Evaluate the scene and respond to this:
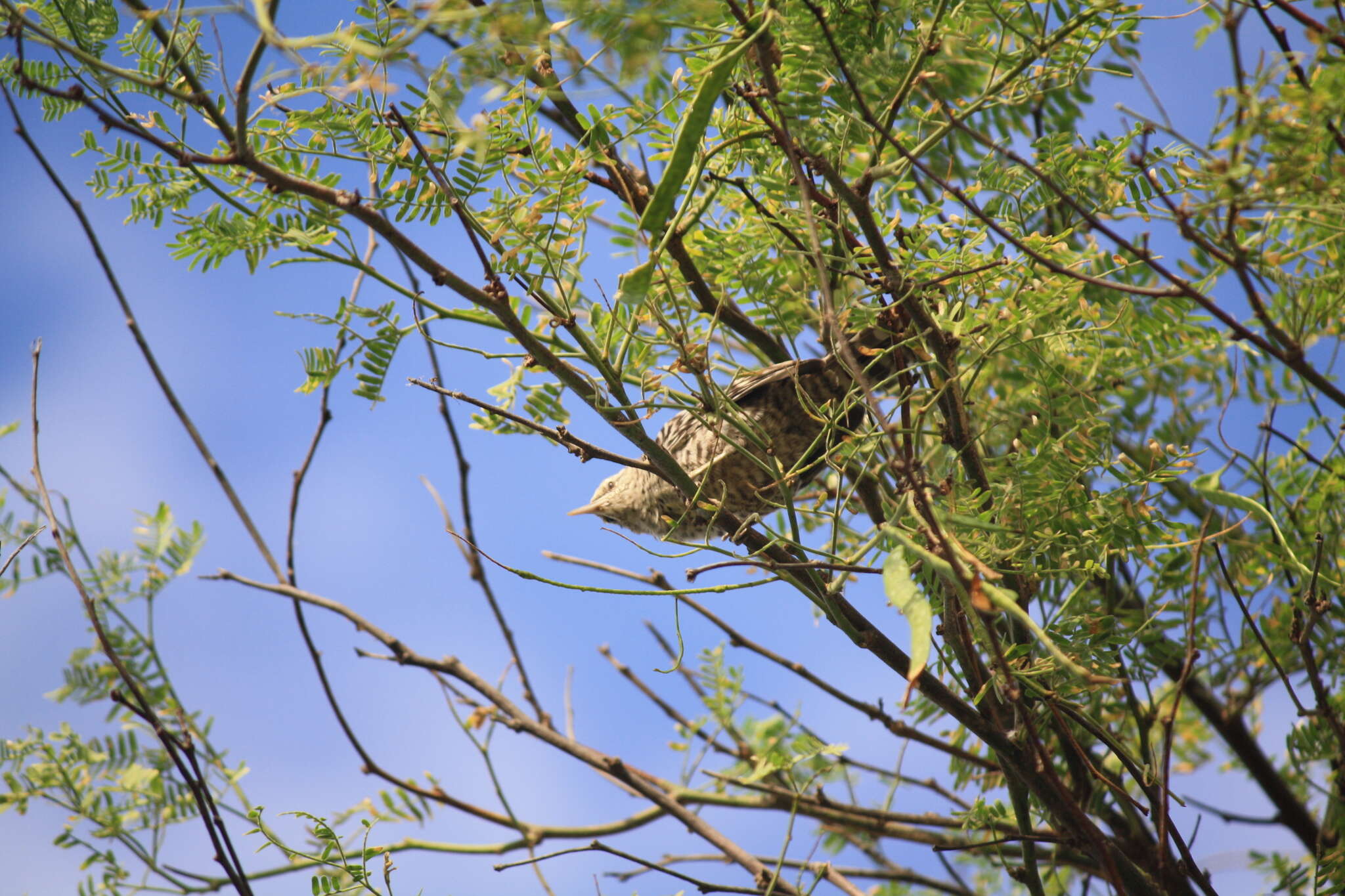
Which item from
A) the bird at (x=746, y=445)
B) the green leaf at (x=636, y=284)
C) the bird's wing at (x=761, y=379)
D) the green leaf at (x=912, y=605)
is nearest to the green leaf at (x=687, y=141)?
the green leaf at (x=636, y=284)

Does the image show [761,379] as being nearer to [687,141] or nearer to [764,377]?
[764,377]

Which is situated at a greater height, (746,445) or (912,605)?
(746,445)

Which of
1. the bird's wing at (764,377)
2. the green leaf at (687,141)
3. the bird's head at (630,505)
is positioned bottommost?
the green leaf at (687,141)

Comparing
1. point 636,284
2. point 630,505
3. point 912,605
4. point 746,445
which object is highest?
point 630,505

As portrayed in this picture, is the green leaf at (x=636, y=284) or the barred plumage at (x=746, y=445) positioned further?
the barred plumage at (x=746, y=445)

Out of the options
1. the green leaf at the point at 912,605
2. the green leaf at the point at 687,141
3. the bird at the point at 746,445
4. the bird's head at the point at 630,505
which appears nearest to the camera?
the green leaf at the point at 912,605

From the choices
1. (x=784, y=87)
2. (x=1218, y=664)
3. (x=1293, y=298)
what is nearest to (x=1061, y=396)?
(x=1293, y=298)

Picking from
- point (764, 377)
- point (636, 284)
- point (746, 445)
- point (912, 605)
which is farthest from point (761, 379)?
point (912, 605)

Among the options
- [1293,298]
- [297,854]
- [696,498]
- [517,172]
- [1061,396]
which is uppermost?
[517,172]

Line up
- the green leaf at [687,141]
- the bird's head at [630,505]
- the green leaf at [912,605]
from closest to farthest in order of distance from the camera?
1. the green leaf at [912,605]
2. the green leaf at [687,141]
3. the bird's head at [630,505]

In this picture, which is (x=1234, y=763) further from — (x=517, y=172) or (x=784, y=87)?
(x=517, y=172)

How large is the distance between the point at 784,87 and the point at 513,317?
565mm

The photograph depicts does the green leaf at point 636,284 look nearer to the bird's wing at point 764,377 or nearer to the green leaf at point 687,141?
the green leaf at point 687,141

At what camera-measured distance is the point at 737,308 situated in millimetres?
1778
